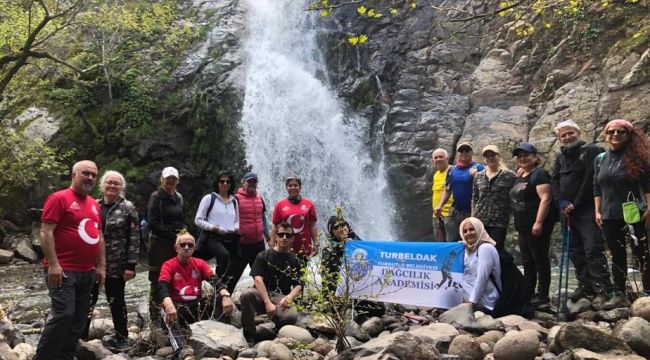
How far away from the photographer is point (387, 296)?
6367 mm

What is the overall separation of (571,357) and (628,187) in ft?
7.70

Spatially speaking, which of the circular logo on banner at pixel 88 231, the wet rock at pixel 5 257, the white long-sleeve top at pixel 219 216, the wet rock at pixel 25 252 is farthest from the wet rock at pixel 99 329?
the wet rock at pixel 25 252

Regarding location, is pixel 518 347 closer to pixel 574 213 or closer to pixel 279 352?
pixel 279 352

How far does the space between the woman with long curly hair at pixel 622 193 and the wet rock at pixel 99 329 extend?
18.3ft

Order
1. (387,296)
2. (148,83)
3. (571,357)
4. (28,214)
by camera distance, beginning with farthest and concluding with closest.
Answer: (148,83)
(28,214)
(387,296)
(571,357)

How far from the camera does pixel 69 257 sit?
181 inches

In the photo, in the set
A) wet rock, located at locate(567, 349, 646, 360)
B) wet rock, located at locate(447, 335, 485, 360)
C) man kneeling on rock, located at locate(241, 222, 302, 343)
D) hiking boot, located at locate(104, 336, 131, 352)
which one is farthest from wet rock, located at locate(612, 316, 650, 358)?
hiking boot, located at locate(104, 336, 131, 352)

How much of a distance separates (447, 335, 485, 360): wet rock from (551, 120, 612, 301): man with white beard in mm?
2073

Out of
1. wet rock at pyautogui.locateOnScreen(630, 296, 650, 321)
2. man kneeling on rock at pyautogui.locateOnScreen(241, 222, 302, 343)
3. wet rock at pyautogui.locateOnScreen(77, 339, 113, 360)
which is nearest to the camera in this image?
wet rock at pyautogui.locateOnScreen(630, 296, 650, 321)

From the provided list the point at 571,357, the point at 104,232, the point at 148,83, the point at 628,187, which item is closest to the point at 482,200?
the point at 628,187

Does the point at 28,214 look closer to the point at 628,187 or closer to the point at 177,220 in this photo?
the point at 177,220

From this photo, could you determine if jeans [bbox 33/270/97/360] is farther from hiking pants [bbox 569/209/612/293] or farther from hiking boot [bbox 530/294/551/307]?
hiking pants [bbox 569/209/612/293]

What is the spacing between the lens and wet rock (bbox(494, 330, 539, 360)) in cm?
422

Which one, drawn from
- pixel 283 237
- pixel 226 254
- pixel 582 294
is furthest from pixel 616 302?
pixel 226 254
